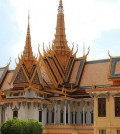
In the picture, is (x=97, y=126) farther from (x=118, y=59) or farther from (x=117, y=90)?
(x=118, y=59)

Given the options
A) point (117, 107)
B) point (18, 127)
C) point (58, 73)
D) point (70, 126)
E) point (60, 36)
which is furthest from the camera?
point (60, 36)

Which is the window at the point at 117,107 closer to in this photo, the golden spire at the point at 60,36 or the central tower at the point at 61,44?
the central tower at the point at 61,44

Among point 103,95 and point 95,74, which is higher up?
point 95,74

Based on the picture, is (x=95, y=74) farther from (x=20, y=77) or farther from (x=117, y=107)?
(x=117, y=107)

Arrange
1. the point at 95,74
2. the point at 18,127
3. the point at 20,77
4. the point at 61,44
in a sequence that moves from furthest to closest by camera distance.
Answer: the point at 61,44
the point at 95,74
the point at 20,77
the point at 18,127

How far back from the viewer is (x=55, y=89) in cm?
4350

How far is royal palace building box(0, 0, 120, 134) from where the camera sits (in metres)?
40.5

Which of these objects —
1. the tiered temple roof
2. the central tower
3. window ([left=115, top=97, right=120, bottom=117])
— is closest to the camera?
window ([left=115, top=97, right=120, bottom=117])

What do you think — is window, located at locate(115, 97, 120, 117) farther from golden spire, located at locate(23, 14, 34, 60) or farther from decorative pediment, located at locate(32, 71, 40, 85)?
golden spire, located at locate(23, 14, 34, 60)

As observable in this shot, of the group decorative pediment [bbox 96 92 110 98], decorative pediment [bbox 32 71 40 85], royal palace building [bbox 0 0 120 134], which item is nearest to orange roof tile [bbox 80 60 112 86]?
royal palace building [bbox 0 0 120 134]

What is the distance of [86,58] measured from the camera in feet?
154

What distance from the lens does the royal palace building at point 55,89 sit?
133ft

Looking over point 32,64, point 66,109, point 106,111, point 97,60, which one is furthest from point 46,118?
point 106,111

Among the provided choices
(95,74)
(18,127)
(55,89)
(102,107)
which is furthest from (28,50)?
(18,127)
